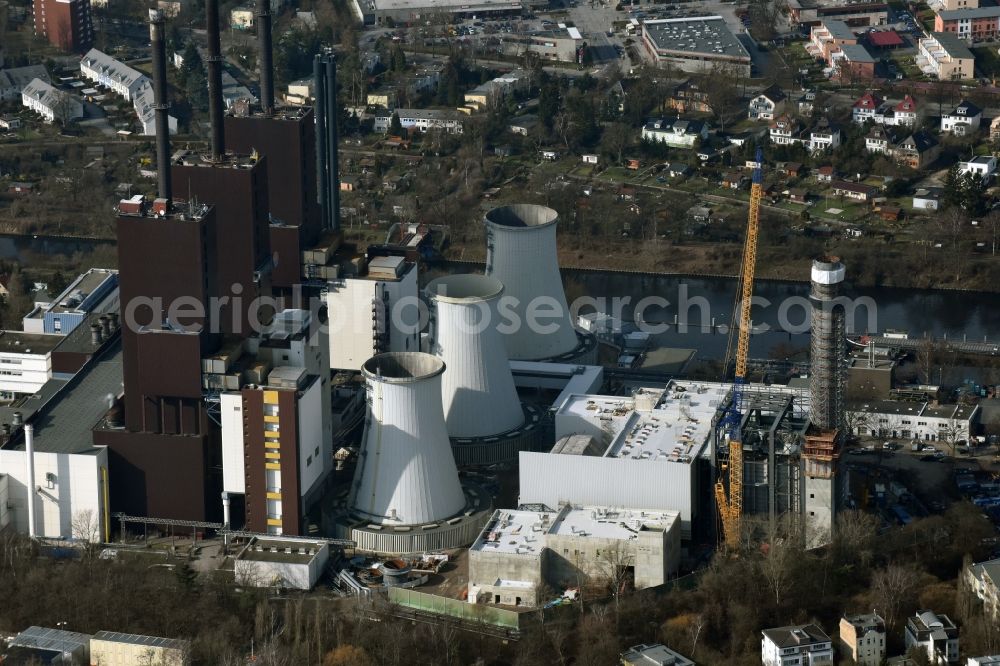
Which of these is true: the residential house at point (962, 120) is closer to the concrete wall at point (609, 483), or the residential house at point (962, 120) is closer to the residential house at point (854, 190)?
the residential house at point (854, 190)

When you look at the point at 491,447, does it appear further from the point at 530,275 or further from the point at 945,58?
the point at 945,58

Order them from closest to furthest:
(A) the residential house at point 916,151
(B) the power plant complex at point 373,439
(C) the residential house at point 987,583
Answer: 1. (C) the residential house at point 987,583
2. (B) the power plant complex at point 373,439
3. (A) the residential house at point 916,151

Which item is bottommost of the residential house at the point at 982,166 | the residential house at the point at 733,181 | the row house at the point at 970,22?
the residential house at the point at 733,181

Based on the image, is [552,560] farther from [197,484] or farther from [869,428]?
[869,428]

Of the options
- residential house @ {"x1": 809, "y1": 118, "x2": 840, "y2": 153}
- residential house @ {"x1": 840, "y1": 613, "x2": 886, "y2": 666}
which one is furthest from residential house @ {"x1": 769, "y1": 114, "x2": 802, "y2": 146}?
residential house @ {"x1": 840, "y1": 613, "x2": 886, "y2": 666}

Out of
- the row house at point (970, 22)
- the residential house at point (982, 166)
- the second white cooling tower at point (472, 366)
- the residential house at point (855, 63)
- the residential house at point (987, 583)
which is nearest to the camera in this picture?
the residential house at point (987, 583)

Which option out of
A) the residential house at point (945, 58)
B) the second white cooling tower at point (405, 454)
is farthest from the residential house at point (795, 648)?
Answer: the residential house at point (945, 58)

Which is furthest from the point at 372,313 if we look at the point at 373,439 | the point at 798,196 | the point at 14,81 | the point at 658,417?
the point at 14,81
